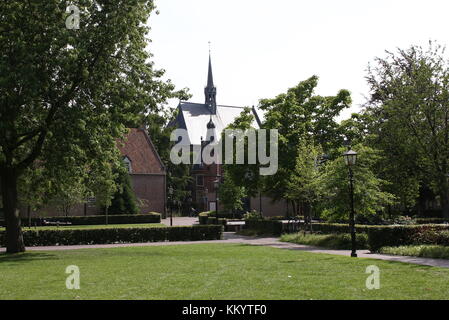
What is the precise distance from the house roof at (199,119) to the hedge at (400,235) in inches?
2725

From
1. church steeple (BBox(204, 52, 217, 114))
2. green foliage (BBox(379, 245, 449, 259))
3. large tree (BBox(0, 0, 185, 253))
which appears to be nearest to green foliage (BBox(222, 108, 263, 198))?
large tree (BBox(0, 0, 185, 253))

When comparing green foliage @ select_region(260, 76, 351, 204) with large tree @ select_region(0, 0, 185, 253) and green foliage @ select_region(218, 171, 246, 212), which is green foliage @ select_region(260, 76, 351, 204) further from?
green foliage @ select_region(218, 171, 246, 212)

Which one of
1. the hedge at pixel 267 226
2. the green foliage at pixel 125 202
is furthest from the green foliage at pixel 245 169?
the green foliage at pixel 125 202

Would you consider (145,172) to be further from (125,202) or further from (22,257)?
(22,257)

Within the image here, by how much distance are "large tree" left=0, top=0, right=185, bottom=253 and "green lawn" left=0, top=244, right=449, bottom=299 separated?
624 centimetres

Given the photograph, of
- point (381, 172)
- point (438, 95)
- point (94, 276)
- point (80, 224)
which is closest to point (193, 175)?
point (80, 224)

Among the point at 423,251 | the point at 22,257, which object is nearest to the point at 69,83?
the point at 22,257

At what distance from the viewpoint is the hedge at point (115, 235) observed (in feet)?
93.9

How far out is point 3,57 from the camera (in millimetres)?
19688

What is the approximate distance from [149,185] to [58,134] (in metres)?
40.3

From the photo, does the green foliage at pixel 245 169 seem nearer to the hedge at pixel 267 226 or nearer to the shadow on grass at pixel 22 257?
the hedge at pixel 267 226

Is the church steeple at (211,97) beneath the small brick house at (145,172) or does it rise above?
above

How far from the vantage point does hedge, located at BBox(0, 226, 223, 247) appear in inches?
1126
